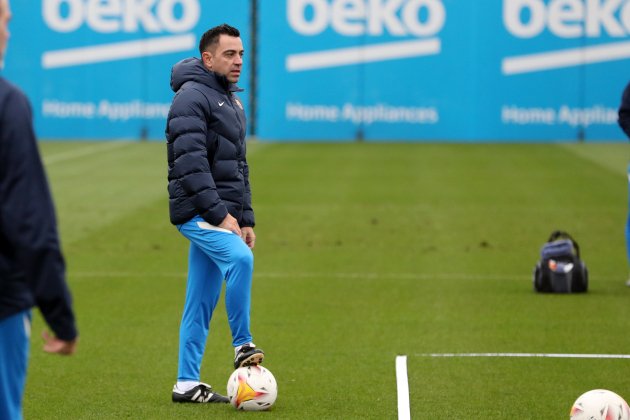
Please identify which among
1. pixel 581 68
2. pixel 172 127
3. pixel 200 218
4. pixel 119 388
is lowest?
pixel 119 388

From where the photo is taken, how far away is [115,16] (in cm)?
3228

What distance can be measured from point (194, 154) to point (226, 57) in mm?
629

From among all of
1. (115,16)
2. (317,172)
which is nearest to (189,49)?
(115,16)

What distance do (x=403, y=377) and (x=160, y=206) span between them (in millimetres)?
11393

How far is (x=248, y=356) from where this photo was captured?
25.7ft

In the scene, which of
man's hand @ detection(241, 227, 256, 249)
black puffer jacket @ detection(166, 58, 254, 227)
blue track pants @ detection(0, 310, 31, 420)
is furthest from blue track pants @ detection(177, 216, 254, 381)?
blue track pants @ detection(0, 310, 31, 420)

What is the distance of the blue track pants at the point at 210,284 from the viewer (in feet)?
25.2

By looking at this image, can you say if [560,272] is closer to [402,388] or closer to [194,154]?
[402,388]

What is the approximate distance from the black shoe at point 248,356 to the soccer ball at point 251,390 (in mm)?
31

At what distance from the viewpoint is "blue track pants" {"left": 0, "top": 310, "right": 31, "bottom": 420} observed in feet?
16.0

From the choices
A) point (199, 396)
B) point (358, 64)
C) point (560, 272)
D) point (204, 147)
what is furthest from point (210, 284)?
point (358, 64)

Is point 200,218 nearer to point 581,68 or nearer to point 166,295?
point 166,295

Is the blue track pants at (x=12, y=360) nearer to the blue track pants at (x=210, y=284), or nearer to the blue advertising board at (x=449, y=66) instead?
the blue track pants at (x=210, y=284)

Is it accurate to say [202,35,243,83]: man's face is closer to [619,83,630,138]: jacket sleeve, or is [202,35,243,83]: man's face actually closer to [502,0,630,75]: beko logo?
[619,83,630,138]: jacket sleeve
